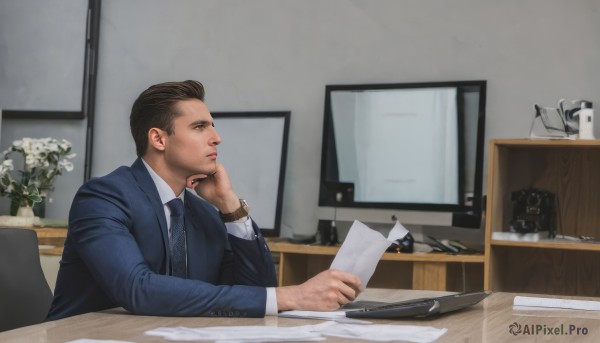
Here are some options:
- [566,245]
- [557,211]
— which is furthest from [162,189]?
[557,211]

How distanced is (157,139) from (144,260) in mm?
448

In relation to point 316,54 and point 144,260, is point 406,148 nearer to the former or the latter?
point 316,54

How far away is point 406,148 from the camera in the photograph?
13.9 ft

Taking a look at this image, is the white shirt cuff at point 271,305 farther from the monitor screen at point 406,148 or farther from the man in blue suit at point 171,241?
the monitor screen at point 406,148

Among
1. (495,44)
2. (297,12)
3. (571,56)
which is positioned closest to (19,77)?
(297,12)

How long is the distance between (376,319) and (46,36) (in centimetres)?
378

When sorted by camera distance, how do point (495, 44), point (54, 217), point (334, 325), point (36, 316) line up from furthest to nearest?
point (54, 217) < point (495, 44) < point (36, 316) < point (334, 325)

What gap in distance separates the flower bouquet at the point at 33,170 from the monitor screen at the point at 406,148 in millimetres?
1446

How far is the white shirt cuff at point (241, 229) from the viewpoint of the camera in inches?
95.0

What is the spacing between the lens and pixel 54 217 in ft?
16.6

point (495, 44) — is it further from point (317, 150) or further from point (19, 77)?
point (19, 77)

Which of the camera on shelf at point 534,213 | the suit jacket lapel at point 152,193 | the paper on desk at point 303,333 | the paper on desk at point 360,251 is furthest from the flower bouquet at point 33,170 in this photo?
the paper on desk at point 303,333

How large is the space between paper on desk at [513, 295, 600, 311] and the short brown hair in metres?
1.02

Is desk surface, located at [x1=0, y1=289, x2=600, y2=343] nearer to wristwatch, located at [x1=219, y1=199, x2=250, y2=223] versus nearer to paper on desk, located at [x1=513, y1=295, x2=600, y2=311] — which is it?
paper on desk, located at [x1=513, y1=295, x2=600, y2=311]
